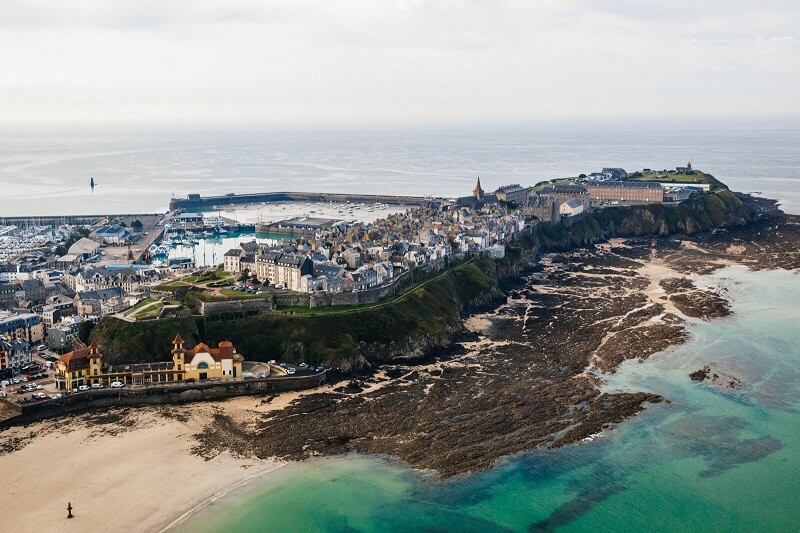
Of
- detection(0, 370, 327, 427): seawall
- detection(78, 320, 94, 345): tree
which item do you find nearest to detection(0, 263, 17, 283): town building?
detection(78, 320, 94, 345): tree

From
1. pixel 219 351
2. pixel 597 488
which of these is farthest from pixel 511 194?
pixel 597 488

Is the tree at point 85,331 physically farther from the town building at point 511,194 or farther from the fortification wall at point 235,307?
the town building at point 511,194

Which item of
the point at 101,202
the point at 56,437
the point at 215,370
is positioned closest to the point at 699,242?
the point at 215,370

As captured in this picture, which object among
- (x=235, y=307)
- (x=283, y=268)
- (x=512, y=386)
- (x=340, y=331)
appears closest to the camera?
(x=512, y=386)

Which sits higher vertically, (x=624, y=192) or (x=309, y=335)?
(x=624, y=192)

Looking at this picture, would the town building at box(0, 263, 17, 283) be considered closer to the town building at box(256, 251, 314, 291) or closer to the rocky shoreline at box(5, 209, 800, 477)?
the town building at box(256, 251, 314, 291)

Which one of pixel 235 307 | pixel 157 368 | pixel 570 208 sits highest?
pixel 570 208

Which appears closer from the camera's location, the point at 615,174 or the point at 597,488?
the point at 597,488

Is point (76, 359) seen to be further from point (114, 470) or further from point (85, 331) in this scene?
point (114, 470)

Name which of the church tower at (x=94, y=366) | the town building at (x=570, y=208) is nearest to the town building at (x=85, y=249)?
the church tower at (x=94, y=366)
